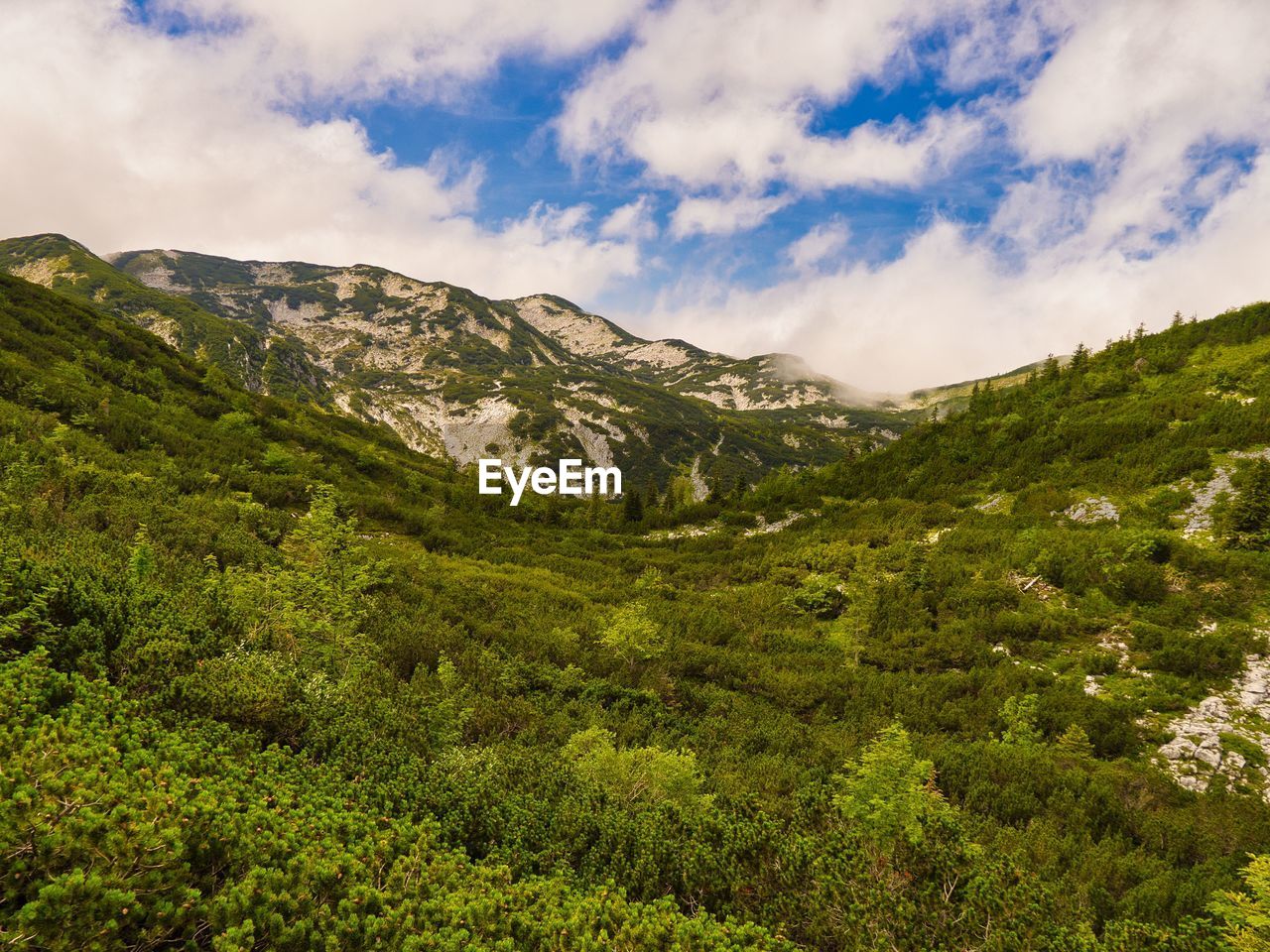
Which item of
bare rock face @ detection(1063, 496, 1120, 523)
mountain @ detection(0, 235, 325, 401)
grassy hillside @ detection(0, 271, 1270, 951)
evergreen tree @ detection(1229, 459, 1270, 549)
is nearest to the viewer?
grassy hillside @ detection(0, 271, 1270, 951)

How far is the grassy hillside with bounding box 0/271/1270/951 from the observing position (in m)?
5.20

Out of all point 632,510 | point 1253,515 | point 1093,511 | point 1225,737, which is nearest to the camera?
point 1225,737

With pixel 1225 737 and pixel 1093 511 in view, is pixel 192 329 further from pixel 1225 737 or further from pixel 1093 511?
pixel 1225 737

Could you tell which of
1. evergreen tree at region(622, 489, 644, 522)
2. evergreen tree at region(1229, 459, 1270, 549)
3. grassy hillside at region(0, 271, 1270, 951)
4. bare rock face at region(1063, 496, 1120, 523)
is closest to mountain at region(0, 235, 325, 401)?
evergreen tree at region(622, 489, 644, 522)

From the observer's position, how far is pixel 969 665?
22281 millimetres

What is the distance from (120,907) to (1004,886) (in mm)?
9049

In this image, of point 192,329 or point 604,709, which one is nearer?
point 604,709

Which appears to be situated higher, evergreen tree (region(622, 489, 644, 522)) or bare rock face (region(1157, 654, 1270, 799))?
evergreen tree (region(622, 489, 644, 522))

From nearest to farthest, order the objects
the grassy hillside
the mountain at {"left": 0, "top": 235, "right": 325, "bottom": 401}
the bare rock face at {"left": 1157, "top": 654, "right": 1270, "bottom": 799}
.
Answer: the grassy hillside
the bare rock face at {"left": 1157, "top": 654, "right": 1270, "bottom": 799}
the mountain at {"left": 0, "top": 235, "right": 325, "bottom": 401}

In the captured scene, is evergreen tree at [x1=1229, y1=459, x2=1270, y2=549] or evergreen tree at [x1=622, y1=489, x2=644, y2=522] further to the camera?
evergreen tree at [x1=622, y1=489, x2=644, y2=522]

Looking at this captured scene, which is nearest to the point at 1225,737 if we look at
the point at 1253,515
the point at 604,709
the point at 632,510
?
the point at 1253,515

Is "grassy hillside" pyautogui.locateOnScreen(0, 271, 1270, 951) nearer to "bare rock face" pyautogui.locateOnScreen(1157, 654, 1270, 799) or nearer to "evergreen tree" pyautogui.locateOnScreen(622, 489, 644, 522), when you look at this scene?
"bare rock face" pyautogui.locateOnScreen(1157, 654, 1270, 799)

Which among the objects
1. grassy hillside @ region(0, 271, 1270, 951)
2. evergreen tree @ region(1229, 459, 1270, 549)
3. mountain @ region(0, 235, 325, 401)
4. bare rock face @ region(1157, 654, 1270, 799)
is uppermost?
mountain @ region(0, 235, 325, 401)

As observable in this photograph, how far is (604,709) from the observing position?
16.2 meters
